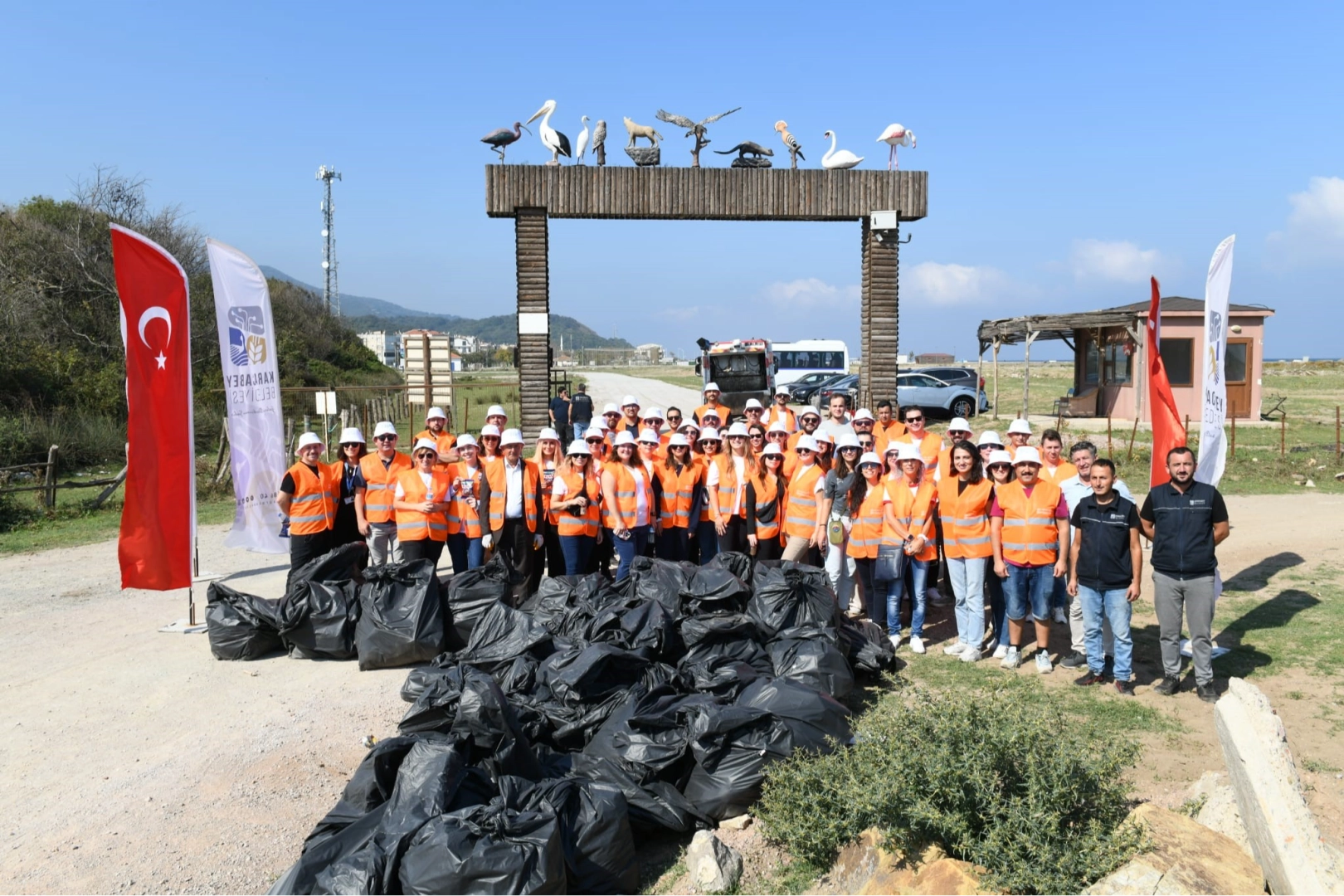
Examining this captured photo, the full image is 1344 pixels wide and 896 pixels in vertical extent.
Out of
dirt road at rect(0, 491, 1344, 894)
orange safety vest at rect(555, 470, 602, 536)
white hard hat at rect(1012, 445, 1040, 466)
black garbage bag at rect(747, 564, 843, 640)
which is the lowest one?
dirt road at rect(0, 491, 1344, 894)

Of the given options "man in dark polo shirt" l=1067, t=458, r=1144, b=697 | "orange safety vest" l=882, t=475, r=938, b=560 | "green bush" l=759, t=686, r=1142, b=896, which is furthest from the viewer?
"orange safety vest" l=882, t=475, r=938, b=560

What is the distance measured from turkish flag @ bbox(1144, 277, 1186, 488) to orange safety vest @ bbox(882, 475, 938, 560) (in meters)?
1.59

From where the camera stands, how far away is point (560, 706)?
5.03 metres

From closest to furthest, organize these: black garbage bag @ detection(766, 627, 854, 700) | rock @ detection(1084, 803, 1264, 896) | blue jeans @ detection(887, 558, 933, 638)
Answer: rock @ detection(1084, 803, 1264, 896)
black garbage bag @ detection(766, 627, 854, 700)
blue jeans @ detection(887, 558, 933, 638)

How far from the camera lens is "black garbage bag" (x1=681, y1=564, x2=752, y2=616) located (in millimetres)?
6367

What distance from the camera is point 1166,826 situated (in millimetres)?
3447

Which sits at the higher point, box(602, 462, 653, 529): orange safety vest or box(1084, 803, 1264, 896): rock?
box(602, 462, 653, 529): orange safety vest

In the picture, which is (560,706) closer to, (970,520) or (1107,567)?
(970,520)

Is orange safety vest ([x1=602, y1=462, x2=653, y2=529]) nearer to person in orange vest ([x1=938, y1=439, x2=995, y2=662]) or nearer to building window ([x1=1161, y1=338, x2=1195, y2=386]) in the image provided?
person in orange vest ([x1=938, y1=439, x2=995, y2=662])

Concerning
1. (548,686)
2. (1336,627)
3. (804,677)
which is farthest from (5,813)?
(1336,627)

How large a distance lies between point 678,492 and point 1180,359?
19117mm

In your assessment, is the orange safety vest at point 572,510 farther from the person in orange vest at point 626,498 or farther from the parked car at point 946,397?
the parked car at point 946,397

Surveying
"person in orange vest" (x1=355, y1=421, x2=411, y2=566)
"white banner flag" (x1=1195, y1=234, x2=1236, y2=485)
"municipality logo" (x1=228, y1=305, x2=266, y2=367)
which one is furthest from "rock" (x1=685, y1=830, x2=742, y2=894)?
"municipality logo" (x1=228, y1=305, x2=266, y2=367)

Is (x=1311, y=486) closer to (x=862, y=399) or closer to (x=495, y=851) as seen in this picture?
(x=862, y=399)
